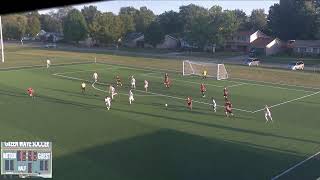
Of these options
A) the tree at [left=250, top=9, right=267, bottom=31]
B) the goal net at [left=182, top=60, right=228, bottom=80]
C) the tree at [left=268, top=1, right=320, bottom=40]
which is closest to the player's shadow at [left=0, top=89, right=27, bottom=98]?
the goal net at [left=182, top=60, right=228, bottom=80]

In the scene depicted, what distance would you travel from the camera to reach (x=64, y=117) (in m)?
26.5

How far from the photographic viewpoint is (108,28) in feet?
295

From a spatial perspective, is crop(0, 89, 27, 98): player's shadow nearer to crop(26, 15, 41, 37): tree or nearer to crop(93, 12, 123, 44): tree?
crop(93, 12, 123, 44): tree

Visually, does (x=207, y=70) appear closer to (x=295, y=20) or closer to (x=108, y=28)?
(x=295, y=20)

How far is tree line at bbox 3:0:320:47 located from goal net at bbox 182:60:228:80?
26.6 m

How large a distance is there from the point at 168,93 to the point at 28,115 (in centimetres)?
1248

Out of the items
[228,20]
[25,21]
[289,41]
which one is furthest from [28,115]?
[25,21]

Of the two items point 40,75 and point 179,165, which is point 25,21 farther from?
point 179,165

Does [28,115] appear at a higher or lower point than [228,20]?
lower

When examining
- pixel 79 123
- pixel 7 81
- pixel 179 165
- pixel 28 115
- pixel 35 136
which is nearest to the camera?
pixel 179 165

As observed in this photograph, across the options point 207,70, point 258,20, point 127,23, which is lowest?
point 207,70

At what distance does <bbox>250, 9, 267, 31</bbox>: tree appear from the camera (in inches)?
3578
